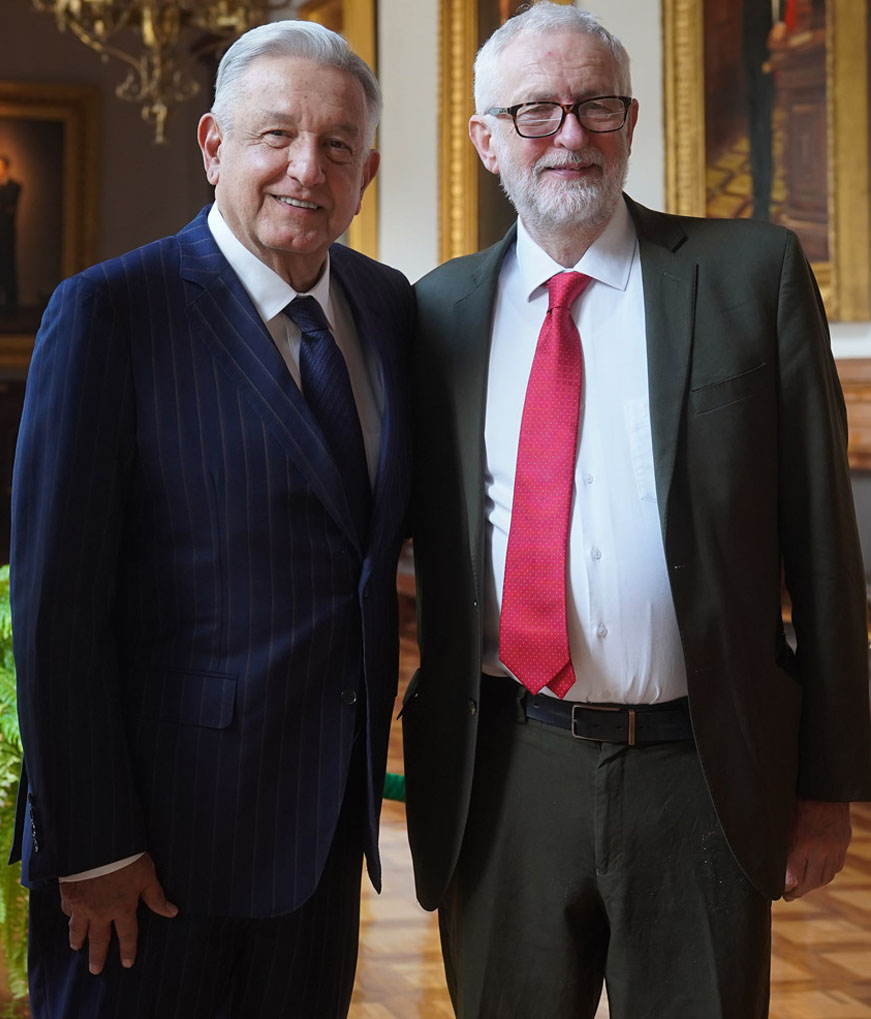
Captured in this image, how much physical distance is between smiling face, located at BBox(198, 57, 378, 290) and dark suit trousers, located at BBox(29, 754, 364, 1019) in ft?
2.80

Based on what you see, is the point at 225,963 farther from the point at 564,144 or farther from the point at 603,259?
the point at 564,144

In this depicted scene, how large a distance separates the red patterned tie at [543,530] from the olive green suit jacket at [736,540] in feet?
0.24

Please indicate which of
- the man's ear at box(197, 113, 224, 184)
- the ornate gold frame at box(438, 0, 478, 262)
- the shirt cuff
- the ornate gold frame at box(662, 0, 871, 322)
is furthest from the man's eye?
the ornate gold frame at box(438, 0, 478, 262)

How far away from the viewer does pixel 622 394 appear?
2.09 metres

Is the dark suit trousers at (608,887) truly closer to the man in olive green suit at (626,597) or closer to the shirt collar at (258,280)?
the man in olive green suit at (626,597)

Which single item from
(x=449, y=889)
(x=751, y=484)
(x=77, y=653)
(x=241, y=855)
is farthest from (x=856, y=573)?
(x=77, y=653)

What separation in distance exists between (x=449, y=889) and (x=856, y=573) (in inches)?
34.6

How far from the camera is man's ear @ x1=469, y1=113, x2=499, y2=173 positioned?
2260 millimetres

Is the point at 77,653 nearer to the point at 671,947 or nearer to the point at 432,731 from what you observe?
the point at 432,731

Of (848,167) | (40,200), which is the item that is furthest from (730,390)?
(40,200)

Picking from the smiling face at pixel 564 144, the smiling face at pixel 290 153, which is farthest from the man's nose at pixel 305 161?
the smiling face at pixel 564 144

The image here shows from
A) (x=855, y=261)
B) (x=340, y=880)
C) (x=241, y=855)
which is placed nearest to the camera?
(x=241, y=855)

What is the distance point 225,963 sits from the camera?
6.70 ft

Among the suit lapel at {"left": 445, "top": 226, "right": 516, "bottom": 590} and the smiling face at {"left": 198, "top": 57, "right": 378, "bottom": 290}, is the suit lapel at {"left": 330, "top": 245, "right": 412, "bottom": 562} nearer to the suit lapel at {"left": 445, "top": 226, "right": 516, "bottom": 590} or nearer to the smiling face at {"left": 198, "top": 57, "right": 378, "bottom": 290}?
the suit lapel at {"left": 445, "top": 226, "right": 516, "bottom": 590}
